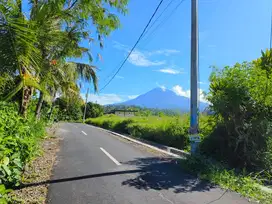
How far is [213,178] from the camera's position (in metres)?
5.68

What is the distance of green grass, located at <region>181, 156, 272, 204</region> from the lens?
4777mm

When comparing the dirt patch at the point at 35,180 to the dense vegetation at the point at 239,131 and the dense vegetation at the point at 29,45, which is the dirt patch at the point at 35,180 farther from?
the dense vegetation at the point at 239,131

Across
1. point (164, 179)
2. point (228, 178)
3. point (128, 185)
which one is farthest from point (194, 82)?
point (128, 185)

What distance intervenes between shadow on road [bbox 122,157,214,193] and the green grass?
302mm

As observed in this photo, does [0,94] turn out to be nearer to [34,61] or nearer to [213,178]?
[34,61]

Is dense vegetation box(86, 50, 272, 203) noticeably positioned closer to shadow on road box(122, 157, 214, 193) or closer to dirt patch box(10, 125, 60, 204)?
shadow on road box(122, 157, 214, 193)

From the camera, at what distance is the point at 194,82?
25.3 feet

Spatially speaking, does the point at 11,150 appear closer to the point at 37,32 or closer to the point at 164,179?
the point at 37,32

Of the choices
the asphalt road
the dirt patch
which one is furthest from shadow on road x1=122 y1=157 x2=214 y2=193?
the dirt patch

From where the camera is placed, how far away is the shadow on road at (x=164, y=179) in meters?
5.11

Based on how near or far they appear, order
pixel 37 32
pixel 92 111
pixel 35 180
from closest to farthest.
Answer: pixel 37 32, pixel 35 180, pixel 92 111

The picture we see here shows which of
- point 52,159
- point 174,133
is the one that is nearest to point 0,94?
point 52,159

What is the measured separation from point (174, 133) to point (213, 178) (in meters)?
5.62

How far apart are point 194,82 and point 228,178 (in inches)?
130
